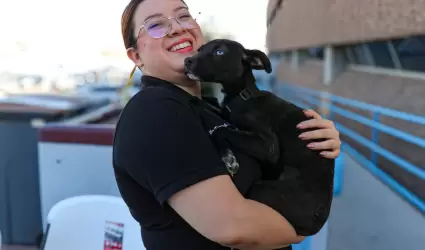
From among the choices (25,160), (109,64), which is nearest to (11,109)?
(25,160)

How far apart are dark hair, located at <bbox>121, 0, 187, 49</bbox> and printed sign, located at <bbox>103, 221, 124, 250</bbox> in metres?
1.04

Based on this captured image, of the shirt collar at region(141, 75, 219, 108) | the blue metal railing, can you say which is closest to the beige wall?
the blue metal railing

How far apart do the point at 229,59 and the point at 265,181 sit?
0.51m

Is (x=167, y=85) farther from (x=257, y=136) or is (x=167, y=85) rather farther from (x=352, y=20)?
(x=352, y=20)

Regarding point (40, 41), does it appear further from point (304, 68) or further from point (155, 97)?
point (155, 97)

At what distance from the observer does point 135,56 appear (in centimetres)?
153

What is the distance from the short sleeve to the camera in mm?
1118

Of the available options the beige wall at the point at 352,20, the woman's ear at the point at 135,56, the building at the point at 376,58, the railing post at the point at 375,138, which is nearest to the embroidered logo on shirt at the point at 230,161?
the woman's ear at the point at 135,56

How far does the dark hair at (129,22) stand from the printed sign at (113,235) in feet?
3.40

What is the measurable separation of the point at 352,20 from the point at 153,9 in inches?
159

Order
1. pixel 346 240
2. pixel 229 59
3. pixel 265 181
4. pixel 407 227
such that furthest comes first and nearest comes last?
pixel 346 240
pixel 407 227
pixel 229 59
pixel 265 181

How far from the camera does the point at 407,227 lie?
9.37 feet

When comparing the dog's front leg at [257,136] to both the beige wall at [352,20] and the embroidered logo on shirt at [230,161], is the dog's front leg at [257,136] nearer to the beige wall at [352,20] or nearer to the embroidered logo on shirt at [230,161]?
the embroidered logo on shirt at [230,161]

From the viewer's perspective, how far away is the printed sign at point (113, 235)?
2.25 meters
